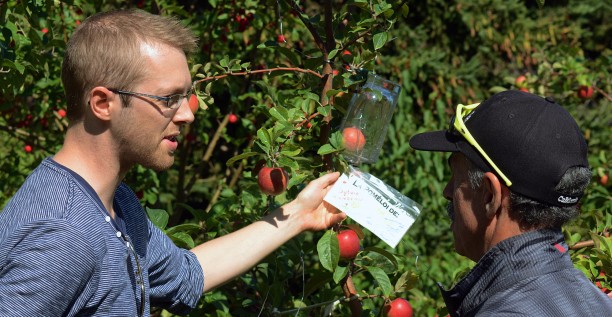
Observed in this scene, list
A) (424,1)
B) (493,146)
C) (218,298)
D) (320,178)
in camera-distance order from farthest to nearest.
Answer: (424,1)
(218,298)
(320,178)
(493,146)

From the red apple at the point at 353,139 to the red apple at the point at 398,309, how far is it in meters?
0.47

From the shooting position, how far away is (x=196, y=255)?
6.98 feet

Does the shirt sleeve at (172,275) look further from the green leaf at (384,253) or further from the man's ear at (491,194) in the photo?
the man's ear at (491,194)

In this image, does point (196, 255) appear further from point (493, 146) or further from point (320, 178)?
point (493, 146)

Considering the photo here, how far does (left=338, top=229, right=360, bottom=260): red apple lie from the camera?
7.38ft

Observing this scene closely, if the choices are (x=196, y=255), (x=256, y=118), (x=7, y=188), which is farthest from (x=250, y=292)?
(x=7, y=188)

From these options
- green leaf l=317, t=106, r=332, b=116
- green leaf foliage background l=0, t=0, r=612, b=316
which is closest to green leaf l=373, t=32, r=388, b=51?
green leaf foliage background l=0, t=0, r=612, b=316

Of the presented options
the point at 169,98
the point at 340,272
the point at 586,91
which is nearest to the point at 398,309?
the point at 340,272

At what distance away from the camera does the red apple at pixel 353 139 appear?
7.18 ft

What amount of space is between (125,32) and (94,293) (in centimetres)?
51

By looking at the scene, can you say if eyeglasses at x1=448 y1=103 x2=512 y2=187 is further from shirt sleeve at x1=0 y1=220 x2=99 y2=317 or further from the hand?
shirt sleeve at x1=0 y1=220 x2=99 y2=317

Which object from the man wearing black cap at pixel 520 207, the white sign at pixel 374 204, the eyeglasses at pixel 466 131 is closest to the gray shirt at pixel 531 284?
the man wearing black cap at pixel 520 207

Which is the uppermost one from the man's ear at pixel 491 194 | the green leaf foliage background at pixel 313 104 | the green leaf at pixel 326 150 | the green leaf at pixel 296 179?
the man's ear at pixel 491 194

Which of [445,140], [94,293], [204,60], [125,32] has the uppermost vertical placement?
[125,32]
